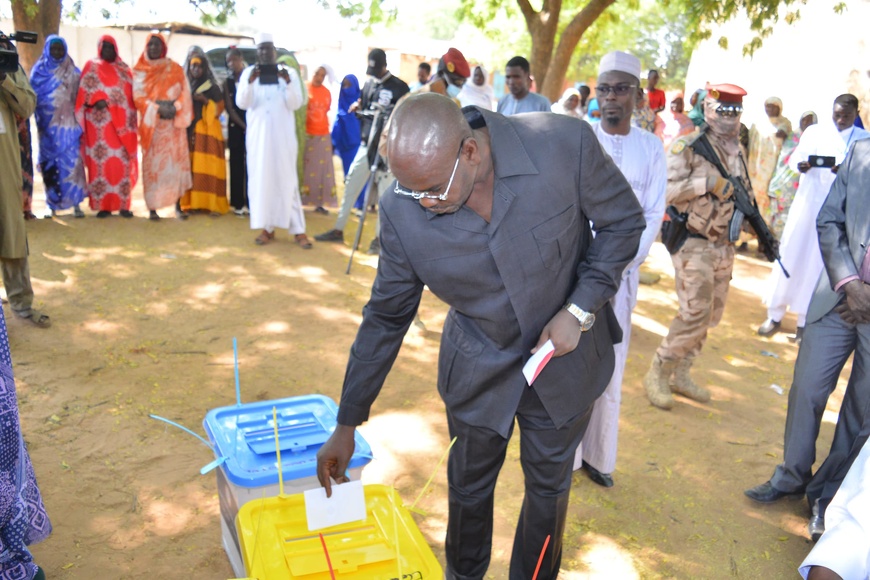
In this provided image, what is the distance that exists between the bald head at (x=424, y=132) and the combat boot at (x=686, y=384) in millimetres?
3507

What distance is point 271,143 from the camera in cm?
750

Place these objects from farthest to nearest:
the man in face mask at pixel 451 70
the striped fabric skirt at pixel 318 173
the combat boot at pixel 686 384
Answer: the striped fabric skirt at pixel 318 173
the man in face mask at pixel 451 70
the combat boot at pixel 686 384

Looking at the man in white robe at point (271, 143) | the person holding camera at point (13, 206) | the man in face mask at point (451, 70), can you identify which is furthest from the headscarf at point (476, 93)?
the person holding camera at point (13, 206)

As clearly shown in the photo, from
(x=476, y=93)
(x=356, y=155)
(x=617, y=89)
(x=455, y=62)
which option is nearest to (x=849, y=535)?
(x=617, y=89)

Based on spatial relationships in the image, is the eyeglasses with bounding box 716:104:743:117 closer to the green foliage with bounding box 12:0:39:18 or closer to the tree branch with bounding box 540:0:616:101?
the tree branch with bounding box 540:0:616:101

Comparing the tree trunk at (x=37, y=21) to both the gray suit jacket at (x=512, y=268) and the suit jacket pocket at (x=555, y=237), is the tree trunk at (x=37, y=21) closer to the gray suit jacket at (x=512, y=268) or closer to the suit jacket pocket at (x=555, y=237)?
the gray suit jacket at (x=512, y=268)

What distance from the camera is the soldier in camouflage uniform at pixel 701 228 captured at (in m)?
4.17

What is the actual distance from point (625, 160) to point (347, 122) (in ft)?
22.3

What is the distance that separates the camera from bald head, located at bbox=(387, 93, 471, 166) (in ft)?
5.97

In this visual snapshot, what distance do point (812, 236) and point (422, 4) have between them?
222 ft

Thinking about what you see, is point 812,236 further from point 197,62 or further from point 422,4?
point 422,4

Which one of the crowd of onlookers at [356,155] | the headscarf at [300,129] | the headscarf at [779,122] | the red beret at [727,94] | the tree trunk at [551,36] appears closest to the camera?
the crowd of onlookers at [356,155]

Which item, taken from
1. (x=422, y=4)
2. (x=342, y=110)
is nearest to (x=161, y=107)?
(x=342, y=110)

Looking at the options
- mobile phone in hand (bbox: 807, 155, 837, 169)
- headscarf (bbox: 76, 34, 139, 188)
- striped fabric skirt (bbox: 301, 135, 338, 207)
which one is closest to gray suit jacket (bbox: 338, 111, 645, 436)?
mobile phone in hand (bbox: 807, 155, 837, 169)
